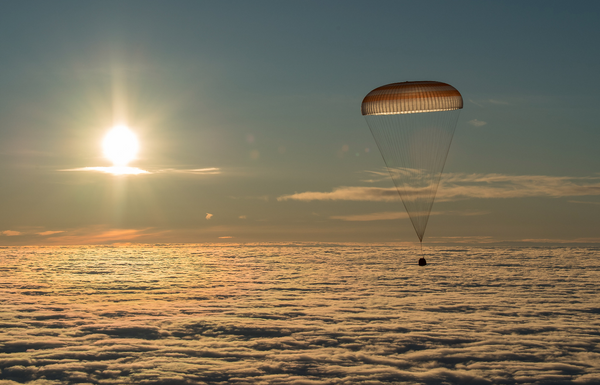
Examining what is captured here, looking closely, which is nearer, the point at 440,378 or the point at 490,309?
the point at 440,378

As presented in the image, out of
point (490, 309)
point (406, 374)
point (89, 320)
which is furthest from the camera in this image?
point (490, 309)

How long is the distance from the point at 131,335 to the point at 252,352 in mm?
14091

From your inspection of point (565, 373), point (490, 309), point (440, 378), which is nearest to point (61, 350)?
point (440, 378)

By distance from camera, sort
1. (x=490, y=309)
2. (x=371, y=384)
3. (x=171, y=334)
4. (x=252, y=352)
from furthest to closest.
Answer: (x=490, y=309), (x=171, y=334), (x=252, y=352), (x=371, y=384)

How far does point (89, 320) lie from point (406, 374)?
37.4 metres

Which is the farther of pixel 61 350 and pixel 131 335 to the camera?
pixel 131 335

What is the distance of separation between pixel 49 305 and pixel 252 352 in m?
41.9

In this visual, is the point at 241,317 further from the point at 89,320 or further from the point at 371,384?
the point at 371,384

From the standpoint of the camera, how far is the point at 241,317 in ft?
175

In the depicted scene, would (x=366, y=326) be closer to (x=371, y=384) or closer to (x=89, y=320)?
(x=371, y=384)

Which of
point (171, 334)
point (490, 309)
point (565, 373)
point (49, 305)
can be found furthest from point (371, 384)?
point (49, 305)

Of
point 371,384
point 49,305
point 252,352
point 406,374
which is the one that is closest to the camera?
point 371,384

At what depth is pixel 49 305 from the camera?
65.9m

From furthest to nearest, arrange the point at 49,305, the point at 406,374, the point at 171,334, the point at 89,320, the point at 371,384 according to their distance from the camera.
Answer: the point at 49,305 → the point at 89,320 → the point at 171,334 → the point at 406,374 → the point at 371,384
